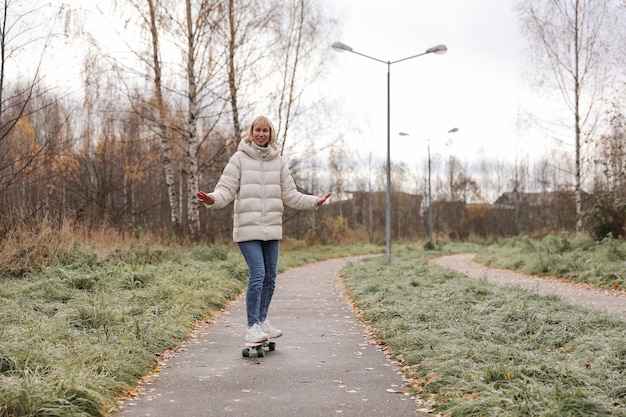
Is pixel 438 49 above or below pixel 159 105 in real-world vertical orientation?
above

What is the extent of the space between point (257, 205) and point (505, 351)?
270 centimetres

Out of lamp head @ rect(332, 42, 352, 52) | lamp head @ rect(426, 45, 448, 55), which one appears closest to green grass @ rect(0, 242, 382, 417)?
lamp head @ rect(332, 42, 352, 52)

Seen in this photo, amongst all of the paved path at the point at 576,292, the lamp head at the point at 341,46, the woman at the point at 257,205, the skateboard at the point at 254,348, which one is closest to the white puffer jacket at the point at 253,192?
the woman at the point at 257,205

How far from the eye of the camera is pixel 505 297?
8.84 metres

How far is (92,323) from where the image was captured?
632cm

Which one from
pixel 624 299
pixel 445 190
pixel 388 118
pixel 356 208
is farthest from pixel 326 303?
pixel 445 190

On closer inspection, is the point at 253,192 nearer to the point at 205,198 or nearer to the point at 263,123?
the point at 205,198

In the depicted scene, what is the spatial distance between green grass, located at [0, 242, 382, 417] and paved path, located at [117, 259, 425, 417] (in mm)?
276

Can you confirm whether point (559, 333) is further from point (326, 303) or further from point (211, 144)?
point (211, 144)

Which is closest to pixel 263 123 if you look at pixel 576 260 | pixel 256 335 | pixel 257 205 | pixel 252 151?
pixel 252 151

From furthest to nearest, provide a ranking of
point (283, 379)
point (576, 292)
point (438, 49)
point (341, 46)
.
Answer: point (438, 49)
point (341, 46)
point (576, 292)
point (283, 379)

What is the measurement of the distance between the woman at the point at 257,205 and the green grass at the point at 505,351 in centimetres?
146

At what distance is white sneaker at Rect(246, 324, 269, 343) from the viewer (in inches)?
229

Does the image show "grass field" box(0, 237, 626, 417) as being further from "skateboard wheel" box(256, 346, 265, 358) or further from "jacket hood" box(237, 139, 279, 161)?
"jacket hood" box(237, 139, 279, 161)
